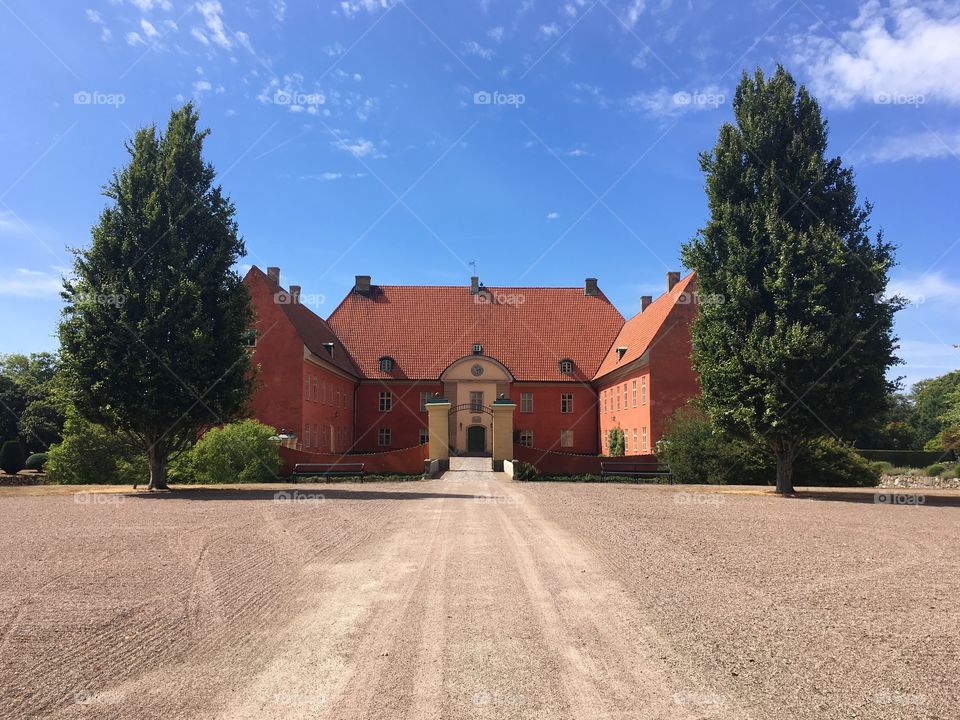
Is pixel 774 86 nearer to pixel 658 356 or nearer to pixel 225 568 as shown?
pixel 658 356

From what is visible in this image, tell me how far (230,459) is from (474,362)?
909 inches

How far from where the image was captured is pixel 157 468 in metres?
20.9

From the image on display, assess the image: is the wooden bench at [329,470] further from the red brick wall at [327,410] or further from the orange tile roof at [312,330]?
the orange tile roof at [312,330]

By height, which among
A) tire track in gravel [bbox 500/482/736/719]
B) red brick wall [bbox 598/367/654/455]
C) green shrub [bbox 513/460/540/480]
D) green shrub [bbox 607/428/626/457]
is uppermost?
red brick wall [bbox 598/367/654/455]

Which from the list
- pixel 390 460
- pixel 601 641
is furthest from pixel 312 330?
pixel 601 641

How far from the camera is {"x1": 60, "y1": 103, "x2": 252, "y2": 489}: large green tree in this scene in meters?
19.4

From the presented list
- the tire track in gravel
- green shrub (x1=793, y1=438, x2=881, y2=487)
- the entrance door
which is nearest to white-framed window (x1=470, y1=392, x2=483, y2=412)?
the entrance door

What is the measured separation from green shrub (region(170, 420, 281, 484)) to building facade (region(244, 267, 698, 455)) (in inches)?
434

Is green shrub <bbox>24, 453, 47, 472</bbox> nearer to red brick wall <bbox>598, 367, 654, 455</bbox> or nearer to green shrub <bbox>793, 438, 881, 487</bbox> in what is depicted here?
red brick wall <bbox>598, 367, 654, 455</bbox>

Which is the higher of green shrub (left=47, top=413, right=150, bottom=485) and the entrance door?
the entrance door

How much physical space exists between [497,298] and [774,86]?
3212 cm

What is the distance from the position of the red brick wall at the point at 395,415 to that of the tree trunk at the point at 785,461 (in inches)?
1114

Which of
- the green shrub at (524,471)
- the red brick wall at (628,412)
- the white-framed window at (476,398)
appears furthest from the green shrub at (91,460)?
the white-framed window at (476,398)

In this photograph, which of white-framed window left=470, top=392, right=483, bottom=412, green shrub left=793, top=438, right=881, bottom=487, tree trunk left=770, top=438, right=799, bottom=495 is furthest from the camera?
white-framed window left=470, top=392, right=483, bottom=412
